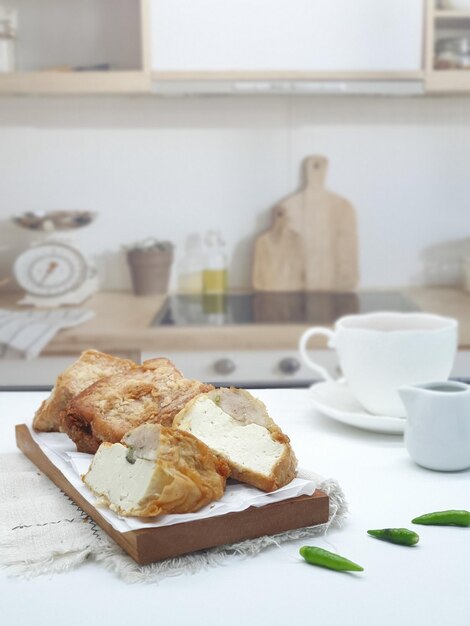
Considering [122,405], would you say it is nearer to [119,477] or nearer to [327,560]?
[119,477]

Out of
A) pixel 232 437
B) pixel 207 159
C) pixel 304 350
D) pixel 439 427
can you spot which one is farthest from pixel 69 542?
pixel 207 159

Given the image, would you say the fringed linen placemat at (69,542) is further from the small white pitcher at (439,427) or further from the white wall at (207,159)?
the white wall at (207,159)

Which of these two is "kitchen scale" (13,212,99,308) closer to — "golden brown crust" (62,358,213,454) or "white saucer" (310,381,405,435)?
"white saucer" (310,381,405,435)

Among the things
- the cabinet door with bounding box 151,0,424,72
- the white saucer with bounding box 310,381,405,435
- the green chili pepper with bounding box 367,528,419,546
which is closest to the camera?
the green chili pepper with bounding box 367,528,419,546

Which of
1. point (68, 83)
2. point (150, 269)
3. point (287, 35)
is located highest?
point (287, 35)

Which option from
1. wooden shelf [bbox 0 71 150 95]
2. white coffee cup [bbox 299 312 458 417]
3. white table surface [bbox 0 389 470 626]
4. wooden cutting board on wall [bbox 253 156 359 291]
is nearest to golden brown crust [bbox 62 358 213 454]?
white table surface [bbox 0 389 470 626]

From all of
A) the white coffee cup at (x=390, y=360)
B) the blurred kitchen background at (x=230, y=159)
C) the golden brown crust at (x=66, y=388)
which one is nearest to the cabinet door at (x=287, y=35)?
the blurred kitchen background at (x=230, y=159)
